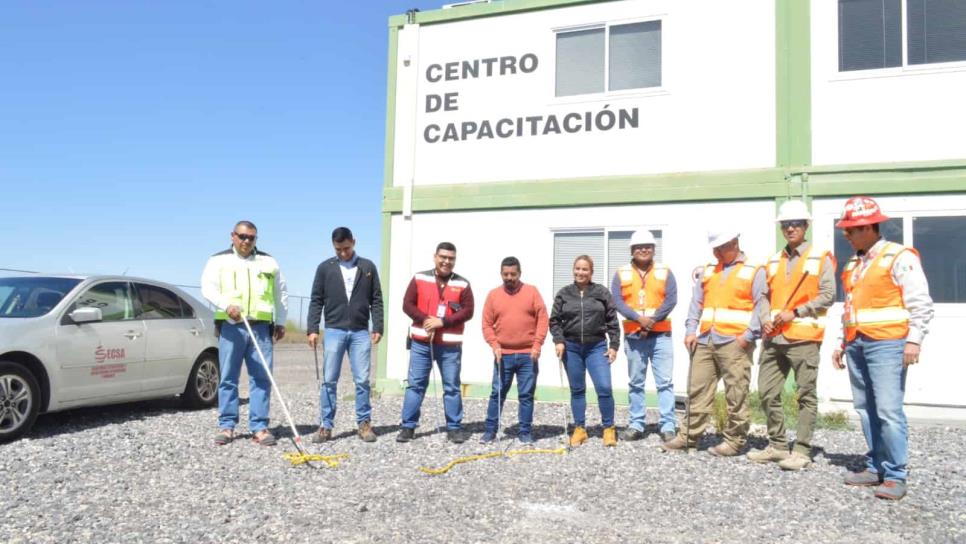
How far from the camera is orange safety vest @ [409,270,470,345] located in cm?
723

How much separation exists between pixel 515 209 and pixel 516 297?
11.7 feet

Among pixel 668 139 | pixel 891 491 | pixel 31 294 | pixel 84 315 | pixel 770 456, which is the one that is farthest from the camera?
pixel 668 139

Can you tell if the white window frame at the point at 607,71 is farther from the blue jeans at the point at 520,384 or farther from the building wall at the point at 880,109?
the blue jeans at the point at 520,384

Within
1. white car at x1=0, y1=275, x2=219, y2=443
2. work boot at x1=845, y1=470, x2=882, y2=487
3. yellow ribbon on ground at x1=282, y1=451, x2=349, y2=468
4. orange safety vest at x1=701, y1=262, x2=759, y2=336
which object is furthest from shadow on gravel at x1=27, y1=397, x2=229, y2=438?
work boot at x1=845, y1=470, x2=882, y2=487

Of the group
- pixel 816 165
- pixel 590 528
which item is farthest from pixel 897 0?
pixel 590 528

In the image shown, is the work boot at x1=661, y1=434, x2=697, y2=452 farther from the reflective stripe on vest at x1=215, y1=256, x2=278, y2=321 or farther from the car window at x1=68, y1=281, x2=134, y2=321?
the car window at x1=68, y1=281, x2=134, y2=321

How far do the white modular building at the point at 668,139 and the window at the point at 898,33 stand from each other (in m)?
0.02

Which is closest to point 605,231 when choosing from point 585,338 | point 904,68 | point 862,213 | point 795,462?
point 585,338

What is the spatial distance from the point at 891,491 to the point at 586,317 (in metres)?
2.88

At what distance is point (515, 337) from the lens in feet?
23.5

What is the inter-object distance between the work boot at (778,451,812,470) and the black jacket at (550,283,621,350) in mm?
1747

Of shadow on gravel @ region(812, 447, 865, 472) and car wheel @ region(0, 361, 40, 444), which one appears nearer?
shadow on gravel @ region(812, 447, 865, 472)

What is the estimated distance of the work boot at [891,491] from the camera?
5.27 m

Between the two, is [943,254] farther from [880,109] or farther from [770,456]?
[770,456]
